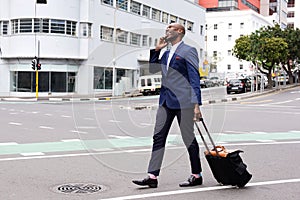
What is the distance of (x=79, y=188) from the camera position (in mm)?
6355

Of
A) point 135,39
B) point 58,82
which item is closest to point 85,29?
point 58,82

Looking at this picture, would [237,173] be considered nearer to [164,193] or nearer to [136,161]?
[164,193]

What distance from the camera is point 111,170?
25.2ft

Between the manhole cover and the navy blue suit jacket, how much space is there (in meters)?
1.40

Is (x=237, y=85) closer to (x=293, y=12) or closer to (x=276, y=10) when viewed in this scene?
(x=276, y=10)

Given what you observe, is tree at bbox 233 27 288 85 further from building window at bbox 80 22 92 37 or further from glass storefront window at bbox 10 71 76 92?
glass storefront window at bbox 10 71 76 92

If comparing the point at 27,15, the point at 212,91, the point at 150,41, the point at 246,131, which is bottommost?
the point at 246,131

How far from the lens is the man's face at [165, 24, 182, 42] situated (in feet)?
20.8

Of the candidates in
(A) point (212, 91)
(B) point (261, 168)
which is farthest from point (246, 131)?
(B) point (261, 168)

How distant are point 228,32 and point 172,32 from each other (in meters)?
83.4

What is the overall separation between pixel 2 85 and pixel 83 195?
1535 inches

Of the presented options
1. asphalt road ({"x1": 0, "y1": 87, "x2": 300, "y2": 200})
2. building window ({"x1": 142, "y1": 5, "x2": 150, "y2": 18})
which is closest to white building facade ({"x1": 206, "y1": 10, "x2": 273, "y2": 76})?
building window ({"x1": 142, "y1": 5, "x2": 150, "y2": 18})

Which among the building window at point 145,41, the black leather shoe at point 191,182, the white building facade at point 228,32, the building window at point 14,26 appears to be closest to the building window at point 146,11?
the building window at point 14,26

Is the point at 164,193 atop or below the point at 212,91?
below
